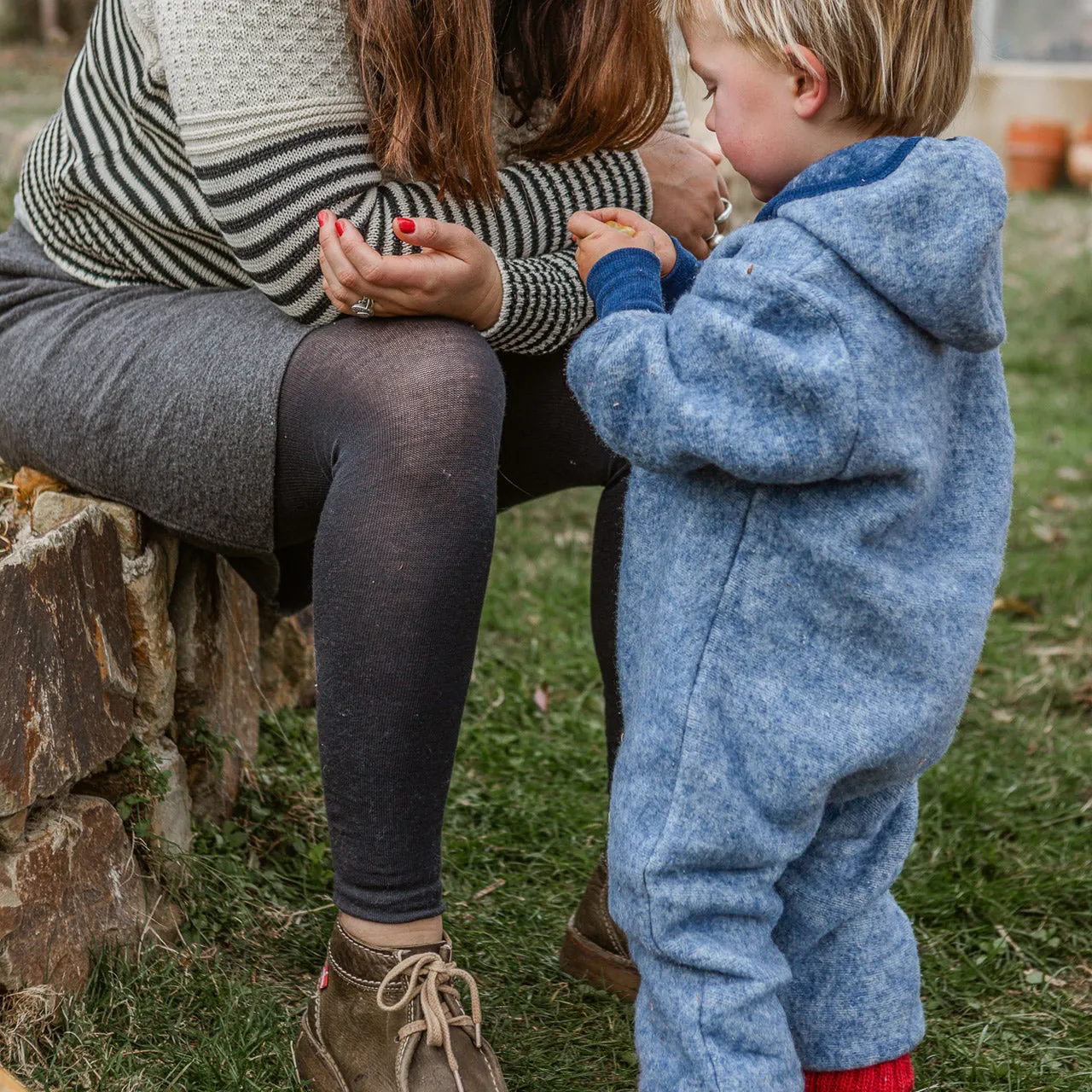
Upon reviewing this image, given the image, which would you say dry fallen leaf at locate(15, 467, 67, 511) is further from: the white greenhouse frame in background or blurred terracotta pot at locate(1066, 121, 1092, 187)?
the white greenhouse frame in background

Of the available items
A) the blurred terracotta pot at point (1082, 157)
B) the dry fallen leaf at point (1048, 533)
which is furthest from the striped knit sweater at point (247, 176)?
the blurred terracotta pot at point (1082, 157)

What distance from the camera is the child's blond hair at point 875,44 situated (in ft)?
4.23

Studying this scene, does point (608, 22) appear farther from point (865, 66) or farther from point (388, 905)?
point (388, 905)

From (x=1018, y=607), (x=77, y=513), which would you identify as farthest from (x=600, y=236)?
(x=1018, y=607)

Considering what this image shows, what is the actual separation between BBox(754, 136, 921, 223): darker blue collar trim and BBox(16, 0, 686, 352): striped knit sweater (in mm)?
377

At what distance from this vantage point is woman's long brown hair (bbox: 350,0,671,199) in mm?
1513

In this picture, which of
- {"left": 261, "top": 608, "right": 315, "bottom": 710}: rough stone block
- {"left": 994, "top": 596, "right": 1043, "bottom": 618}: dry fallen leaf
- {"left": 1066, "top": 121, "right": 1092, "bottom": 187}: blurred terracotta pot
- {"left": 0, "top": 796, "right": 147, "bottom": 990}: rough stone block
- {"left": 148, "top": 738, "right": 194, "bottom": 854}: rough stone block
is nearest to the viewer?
{"left": 0, "top": 796, "right": 147, "bottom": 990}: rough stone block

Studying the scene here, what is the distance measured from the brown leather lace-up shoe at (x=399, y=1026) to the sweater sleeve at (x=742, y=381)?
23.6 inches

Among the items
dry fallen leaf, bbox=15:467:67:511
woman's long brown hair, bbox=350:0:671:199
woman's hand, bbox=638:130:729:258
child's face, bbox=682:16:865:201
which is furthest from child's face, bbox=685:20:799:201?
dry fallen leaf, bbox=15:467:67:511

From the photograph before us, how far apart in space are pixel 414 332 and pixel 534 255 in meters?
0.24

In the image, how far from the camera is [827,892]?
1439mm

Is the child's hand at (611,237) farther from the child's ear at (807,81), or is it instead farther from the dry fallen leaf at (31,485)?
the dry fallen leaf at (31,485)

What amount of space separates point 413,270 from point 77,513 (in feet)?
1.90

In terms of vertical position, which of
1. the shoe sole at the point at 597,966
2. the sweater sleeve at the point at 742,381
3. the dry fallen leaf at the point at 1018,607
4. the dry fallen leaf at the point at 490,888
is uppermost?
the sweater sleeve at the point at 742,381
